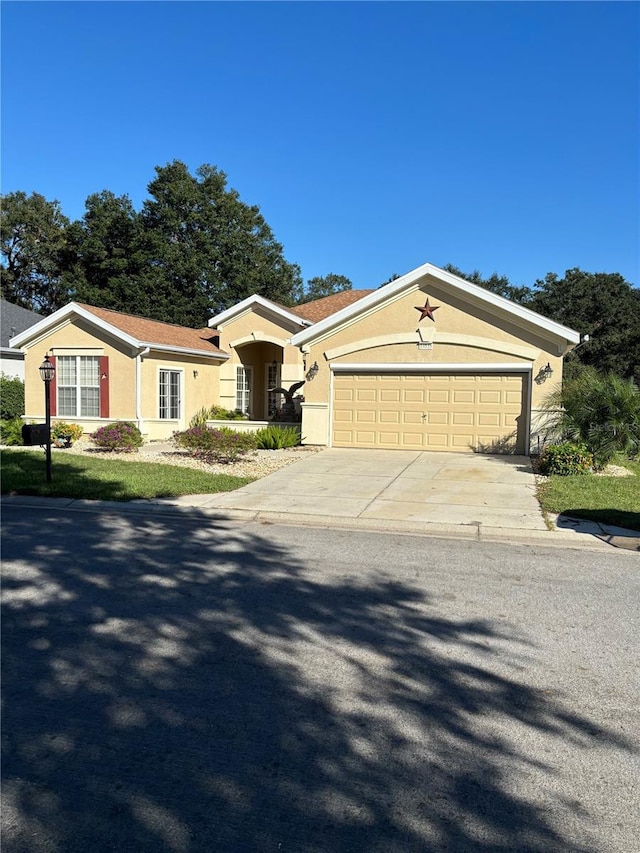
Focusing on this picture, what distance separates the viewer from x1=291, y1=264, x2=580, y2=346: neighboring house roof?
1584cm

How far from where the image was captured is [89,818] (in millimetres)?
2818

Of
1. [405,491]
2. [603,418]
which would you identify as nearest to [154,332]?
[405,491]

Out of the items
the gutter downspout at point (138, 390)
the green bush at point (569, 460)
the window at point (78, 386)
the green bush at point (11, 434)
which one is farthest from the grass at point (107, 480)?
the green bush at point (569, 460)

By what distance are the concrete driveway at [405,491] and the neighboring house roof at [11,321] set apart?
54.5ft

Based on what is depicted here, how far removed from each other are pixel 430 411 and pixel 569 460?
505 cm

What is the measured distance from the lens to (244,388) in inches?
963

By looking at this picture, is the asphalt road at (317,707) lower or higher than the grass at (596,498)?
lower

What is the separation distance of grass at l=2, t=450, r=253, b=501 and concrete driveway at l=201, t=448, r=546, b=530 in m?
0.74

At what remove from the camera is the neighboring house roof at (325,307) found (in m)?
24.1

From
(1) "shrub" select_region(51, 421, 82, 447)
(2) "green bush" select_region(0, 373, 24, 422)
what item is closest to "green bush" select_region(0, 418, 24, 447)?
(1) "shrub" select_region(51, 421, 82, 447)

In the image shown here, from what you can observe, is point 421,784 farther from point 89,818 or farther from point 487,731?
point 89,818

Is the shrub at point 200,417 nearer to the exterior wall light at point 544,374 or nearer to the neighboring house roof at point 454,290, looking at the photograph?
the neighboring house roof at point 454,290

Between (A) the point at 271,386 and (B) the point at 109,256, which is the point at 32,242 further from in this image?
(A) the point at 271,386

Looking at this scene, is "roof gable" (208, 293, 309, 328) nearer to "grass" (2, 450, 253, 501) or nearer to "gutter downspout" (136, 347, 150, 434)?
"gutter downspout" (136, 347, 150, 434)
